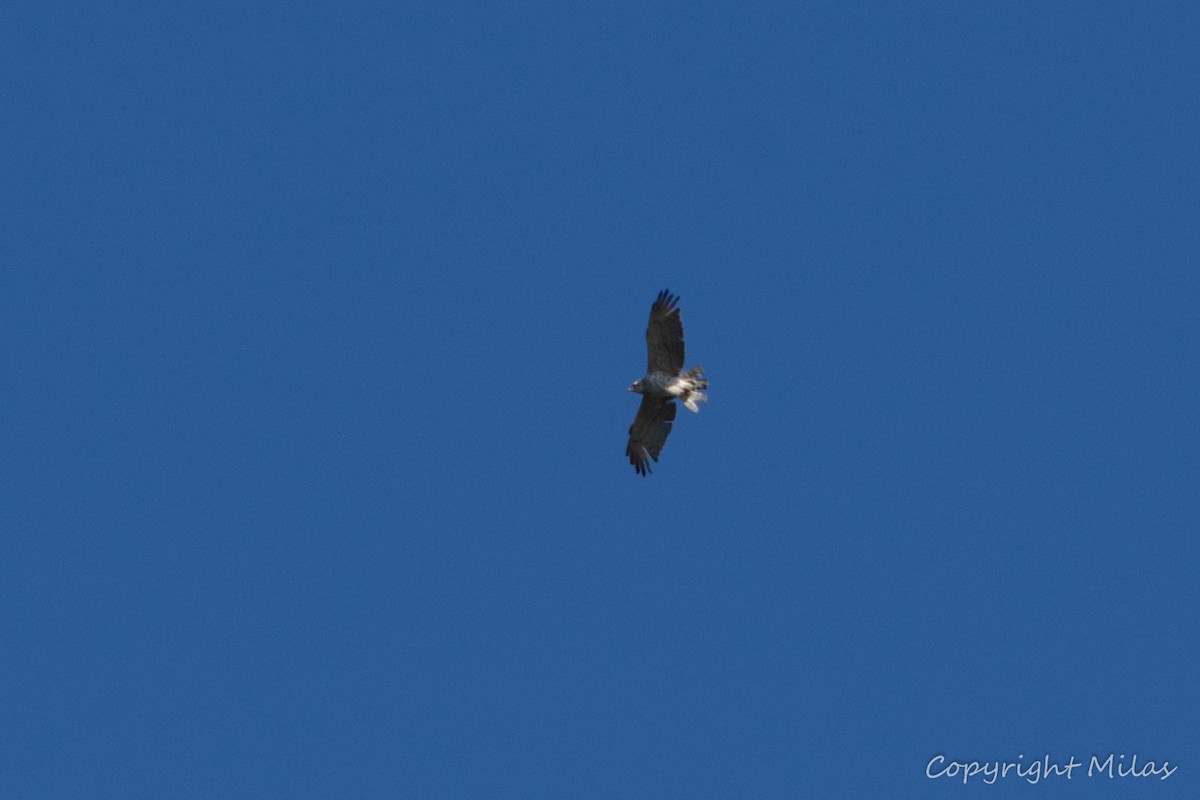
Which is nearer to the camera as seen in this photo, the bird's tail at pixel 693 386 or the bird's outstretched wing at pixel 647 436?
the bird's tail at pixel 693 386

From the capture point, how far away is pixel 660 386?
109 ft

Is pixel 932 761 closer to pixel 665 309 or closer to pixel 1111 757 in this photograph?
pixel 1111 757

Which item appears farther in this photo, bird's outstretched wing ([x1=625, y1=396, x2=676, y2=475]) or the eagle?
bird's outstretched wing ([x1=625, y1=396, x2=676, y2=475])

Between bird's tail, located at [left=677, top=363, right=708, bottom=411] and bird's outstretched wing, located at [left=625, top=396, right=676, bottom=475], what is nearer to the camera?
bird's tail, located at [left=677, top=363, right=708, bottom=411]

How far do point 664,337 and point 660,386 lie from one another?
0.97m

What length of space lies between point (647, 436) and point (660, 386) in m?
1.47

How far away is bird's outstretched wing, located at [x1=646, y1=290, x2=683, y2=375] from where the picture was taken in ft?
107

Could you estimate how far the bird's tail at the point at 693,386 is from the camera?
33000 millimetres

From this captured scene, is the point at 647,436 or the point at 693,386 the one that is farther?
the point at 647,436

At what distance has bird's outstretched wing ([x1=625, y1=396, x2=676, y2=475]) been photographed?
112ft

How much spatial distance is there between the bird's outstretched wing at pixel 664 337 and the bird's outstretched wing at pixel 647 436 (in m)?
1.18

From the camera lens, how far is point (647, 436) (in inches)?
1355

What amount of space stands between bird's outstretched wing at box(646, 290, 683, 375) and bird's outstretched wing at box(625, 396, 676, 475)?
1.18 metres

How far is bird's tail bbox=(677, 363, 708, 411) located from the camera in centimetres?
3300
